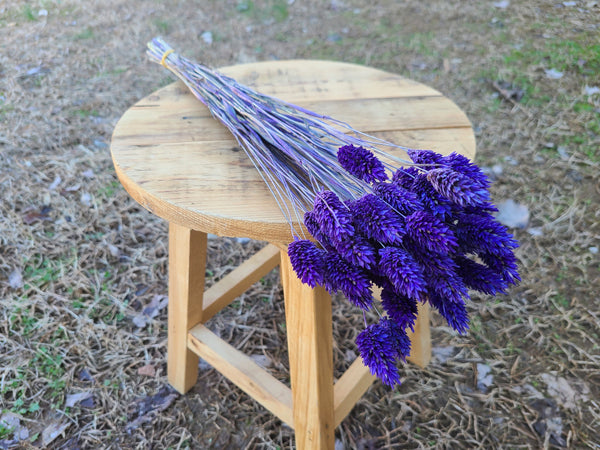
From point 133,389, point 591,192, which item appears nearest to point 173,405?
point 133,389

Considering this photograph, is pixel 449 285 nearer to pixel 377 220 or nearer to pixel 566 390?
pixel 377 220

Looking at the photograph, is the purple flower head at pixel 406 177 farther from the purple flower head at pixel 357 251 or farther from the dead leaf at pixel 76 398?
the dead leaf at pixel 76 398

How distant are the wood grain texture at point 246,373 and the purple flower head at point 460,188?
2.49 ft

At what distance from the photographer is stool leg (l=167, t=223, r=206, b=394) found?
4.01ft

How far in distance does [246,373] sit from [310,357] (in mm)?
327

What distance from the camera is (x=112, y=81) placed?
2949mm

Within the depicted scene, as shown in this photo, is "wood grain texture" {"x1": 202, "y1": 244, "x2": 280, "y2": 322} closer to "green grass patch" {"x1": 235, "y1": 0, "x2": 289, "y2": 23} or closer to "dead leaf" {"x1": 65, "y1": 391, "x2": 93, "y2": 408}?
"dead leaf" {"x1": 65, "y1": 391, "x2": 93, "y2": 408}

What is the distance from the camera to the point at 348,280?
68 centimetres

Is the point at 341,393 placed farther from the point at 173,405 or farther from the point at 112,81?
the point at 112,81

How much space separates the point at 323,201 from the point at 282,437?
0.94 metres

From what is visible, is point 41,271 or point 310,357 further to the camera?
point 41,271

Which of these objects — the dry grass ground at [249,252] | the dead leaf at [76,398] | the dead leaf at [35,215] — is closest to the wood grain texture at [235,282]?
the dry grass ground at [249,252]

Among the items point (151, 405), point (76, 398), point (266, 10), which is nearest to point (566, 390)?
point (151, 405)

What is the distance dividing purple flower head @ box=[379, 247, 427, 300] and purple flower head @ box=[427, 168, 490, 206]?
0.10 metres
